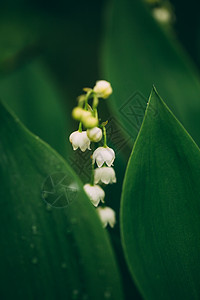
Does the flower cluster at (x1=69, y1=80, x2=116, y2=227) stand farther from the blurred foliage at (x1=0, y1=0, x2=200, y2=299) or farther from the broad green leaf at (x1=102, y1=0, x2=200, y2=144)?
the broad green leaf at (x1=102, y1=0, x2=200, y2=144)

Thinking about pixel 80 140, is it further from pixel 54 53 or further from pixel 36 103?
pixel 54 53

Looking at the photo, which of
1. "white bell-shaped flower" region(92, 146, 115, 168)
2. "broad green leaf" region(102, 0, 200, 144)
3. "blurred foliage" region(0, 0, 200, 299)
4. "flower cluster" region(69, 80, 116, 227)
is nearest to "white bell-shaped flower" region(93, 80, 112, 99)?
"flower cluster" region(69, 80, 116, 227)

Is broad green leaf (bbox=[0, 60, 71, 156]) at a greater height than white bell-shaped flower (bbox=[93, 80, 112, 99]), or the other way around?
broad green leaf (bbox=[0, 60, 71, 156])

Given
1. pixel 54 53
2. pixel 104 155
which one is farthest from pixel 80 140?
pixel 54 53

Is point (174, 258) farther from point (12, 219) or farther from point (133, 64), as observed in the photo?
point (133, 64)

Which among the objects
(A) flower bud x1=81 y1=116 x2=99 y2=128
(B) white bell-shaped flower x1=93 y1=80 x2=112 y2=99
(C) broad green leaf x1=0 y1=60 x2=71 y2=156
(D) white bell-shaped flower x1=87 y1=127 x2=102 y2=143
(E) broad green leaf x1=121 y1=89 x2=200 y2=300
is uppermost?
(C) broad green leaf x1=0 y1=60 x2=71 y2=156

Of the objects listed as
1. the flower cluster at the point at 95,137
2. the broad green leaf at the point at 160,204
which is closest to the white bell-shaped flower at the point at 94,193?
the flower cluster at the point at 95,137
